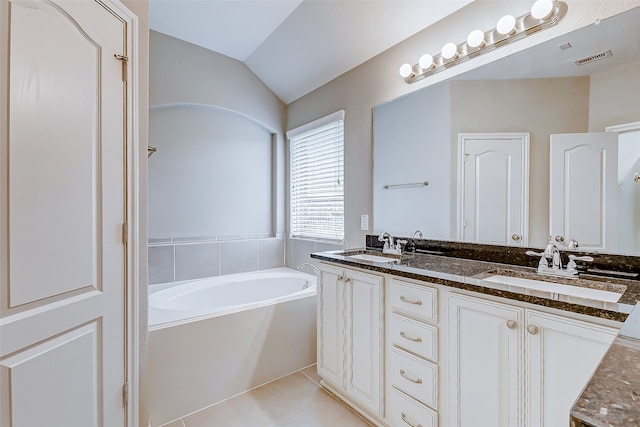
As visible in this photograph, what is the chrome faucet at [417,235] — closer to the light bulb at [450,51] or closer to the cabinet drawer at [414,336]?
the cabinet drawer at [414,336]

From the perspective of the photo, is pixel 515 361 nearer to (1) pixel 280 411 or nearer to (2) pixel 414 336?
(2) pixel 414 336

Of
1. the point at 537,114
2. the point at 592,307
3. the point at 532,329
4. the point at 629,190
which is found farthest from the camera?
the point at 537,114

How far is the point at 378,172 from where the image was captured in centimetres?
241

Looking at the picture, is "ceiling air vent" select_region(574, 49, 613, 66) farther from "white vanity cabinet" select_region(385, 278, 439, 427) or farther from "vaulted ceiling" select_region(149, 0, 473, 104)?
"white vanity cabinet" select_region(385, 278, 439, 427)

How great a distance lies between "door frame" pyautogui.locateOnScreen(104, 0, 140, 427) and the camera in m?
1.35

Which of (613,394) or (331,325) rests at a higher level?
(613,394)

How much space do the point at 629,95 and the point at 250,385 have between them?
261cm

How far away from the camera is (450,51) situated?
73.3 inches

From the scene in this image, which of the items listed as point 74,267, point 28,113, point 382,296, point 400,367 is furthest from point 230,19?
point 400,367

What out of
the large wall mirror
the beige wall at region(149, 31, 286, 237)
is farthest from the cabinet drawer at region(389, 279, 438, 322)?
the beige wall at region(149, 31, 286, 237)

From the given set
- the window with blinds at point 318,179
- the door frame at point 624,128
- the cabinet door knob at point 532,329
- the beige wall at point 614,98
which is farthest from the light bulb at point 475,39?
the cabinet door knob at point 532,329

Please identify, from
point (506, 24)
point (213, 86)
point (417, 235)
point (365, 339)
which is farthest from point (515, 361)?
point (213, 86)

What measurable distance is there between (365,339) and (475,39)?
6.03 ft

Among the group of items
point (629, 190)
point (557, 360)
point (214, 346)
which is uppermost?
point (629, 190)
